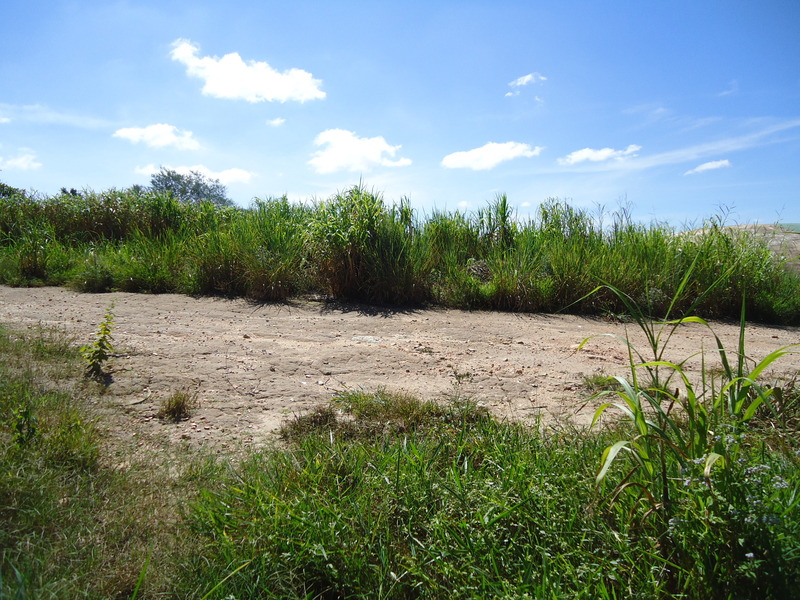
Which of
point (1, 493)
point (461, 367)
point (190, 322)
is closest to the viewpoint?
point (1, 493)

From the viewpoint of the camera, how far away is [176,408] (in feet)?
9.56

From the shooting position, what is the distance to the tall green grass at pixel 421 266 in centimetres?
676

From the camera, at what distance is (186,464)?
93.0 inches

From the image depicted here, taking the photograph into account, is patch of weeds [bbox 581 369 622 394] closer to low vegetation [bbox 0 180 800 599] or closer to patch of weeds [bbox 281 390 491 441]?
low vegetation [bbox 0 180 800 599]

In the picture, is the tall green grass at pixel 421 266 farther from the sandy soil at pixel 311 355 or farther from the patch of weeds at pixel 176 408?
the patch of weeds at pixel 176 408

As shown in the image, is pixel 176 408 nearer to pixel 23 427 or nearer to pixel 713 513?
pixel 23 427

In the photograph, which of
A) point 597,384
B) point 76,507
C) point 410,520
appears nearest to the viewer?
point 410,520

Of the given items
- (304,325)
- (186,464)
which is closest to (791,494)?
(186,464)

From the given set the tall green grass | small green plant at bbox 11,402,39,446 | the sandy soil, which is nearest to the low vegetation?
small green plant at bbox 11,402,39,446

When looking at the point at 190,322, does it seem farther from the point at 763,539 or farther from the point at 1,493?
the point at 763,539

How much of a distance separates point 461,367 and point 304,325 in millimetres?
2086

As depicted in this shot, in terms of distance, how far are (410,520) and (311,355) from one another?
252 cm

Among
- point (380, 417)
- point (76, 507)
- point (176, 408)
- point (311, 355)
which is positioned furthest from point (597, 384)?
point (76, 507)

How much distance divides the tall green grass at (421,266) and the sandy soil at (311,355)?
1.68 ft
